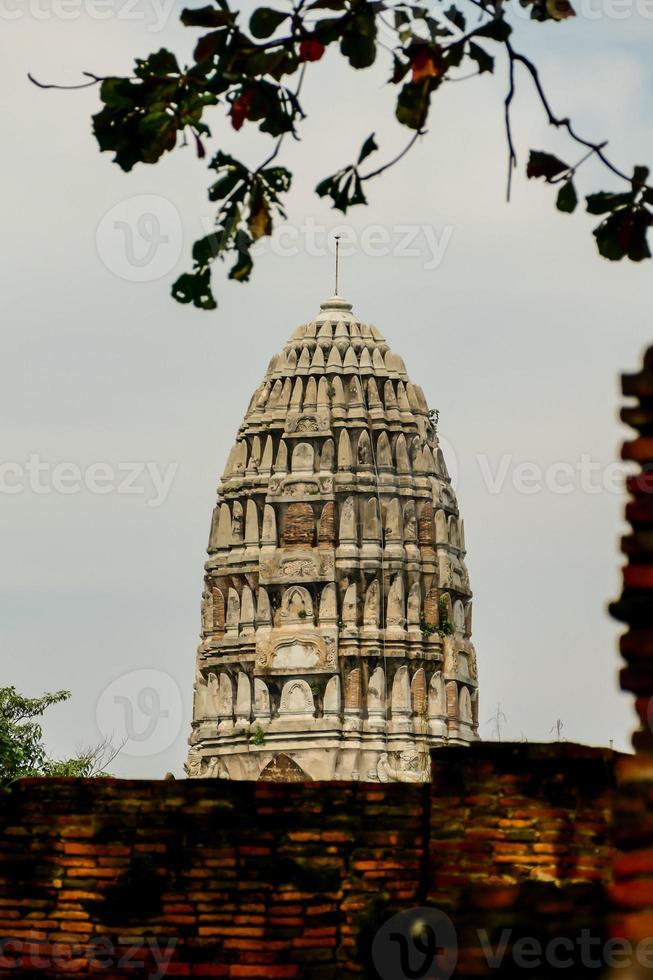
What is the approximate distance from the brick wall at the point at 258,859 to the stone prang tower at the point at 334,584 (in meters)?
42.6

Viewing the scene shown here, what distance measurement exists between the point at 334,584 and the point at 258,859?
147ft

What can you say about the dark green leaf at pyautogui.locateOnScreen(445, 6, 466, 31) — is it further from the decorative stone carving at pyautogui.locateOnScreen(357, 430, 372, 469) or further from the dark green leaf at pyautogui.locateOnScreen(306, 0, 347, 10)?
the decorative stone carving at pyautogui.locateOnScreen(357, 430, 372, 469)

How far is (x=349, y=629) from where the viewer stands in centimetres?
5628

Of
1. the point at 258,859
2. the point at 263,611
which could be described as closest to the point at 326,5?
the point at 258,859

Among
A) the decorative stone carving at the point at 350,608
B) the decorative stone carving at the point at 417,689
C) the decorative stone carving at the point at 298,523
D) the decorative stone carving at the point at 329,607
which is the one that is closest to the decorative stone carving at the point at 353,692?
the decorative stone carving at the point at 350,608

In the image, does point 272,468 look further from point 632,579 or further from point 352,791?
point 632,579

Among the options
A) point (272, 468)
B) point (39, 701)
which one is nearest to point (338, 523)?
point (272, 468)

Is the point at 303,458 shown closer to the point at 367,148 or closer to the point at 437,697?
the point at 437,697

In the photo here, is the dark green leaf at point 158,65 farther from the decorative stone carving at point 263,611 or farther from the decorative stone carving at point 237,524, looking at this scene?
the decorative stone carving at point 237,524

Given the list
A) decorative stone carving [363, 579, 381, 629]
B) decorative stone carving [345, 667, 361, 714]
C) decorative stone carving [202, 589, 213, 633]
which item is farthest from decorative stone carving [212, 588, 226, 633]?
decorative stone carving [345, 667, 361, 714]

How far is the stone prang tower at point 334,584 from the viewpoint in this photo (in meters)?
55.4

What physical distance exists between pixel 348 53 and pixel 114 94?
3.06 feet

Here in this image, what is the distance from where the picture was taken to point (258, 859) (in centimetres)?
1131

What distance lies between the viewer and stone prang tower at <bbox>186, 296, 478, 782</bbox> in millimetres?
55406
